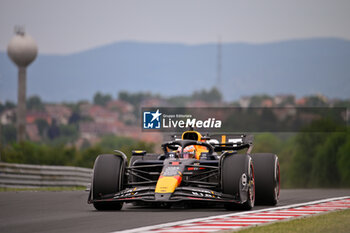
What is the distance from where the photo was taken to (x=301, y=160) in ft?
294

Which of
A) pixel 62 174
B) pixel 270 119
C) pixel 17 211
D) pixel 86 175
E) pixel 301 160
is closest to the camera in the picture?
pixel 17 211

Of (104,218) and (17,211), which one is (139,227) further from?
(17,211)

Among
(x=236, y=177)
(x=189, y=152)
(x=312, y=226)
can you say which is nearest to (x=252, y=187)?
(x=236, y=177)

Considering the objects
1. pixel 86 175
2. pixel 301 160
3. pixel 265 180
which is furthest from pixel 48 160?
pixel 265 180

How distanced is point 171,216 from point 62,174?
676 inches

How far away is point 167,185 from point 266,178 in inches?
131

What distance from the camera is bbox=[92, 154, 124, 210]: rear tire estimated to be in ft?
54.5

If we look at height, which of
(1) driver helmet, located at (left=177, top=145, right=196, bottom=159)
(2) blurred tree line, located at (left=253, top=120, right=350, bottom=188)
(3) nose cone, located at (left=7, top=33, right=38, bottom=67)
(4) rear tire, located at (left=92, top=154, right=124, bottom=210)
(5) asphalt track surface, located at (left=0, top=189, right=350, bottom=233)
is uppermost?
(3) nose cone, located at (left=7, top=33, right=38, bottom=67)

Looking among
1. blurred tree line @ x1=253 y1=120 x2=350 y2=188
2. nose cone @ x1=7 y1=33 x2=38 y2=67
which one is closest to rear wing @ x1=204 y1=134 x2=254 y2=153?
blurred tree line @ x1=253 y1=120 x2=350 y2=188

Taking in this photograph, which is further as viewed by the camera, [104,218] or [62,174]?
[62,174]

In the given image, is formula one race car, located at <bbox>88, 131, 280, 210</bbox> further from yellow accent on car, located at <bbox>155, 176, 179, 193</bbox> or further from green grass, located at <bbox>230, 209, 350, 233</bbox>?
green grass, located at <bbox>230, 209, 350, 233</bbox>

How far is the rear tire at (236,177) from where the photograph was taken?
52.6 feet

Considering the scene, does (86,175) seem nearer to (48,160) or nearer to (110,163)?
(110,163)

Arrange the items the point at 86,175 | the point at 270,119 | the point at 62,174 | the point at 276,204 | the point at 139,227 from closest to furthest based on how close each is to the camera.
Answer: the point at 139,227 → the point at 276,204 → the point at 62,174 → the point at 86,175 → the point at 270,119
